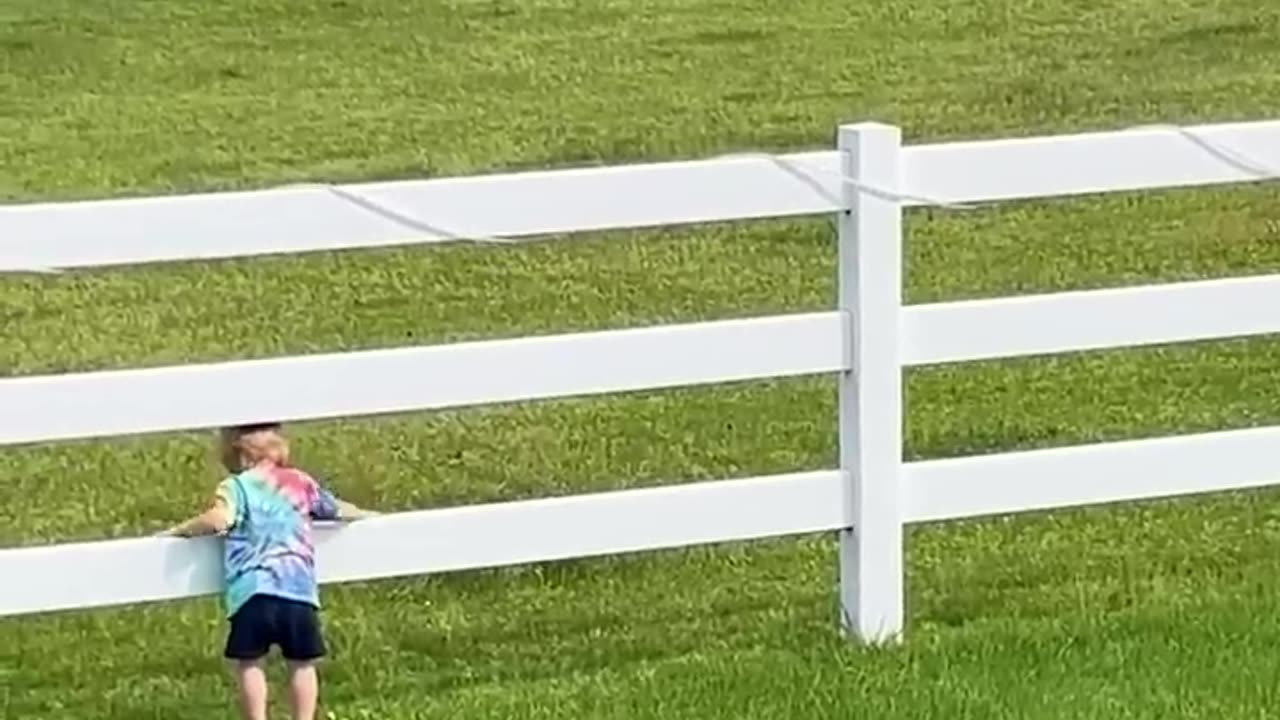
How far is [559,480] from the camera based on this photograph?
414 inches

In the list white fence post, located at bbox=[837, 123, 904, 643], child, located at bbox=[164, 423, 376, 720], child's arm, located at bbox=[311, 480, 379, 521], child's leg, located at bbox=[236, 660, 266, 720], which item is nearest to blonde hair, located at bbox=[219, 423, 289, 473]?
child, located at bbox=[164, 423, 376, 720]

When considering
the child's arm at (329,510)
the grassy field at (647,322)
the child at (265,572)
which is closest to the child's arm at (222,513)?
the child at (265,572)

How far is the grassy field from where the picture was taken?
297 inches

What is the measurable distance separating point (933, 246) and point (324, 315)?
3522mm

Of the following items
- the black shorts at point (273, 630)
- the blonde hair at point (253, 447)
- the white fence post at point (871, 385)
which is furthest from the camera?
the white fence post at point (871, 385)

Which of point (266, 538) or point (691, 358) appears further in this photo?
point (691, 358)

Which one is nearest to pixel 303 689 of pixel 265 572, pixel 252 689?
pixel 252 689

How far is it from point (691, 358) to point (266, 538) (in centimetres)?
127

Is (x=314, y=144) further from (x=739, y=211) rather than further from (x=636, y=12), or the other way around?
(x=739, y=211)

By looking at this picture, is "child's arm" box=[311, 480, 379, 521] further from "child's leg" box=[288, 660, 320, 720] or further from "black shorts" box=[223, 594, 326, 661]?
"child's leg" box=[288, 660, 320, 720]

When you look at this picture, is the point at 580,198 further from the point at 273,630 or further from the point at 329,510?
the point at 273,630

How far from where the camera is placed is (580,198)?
7289 millimetres

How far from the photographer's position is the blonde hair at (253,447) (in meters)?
6.80

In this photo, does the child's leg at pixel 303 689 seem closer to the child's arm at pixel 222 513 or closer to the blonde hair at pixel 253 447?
the child's arm at pixel 222 513
